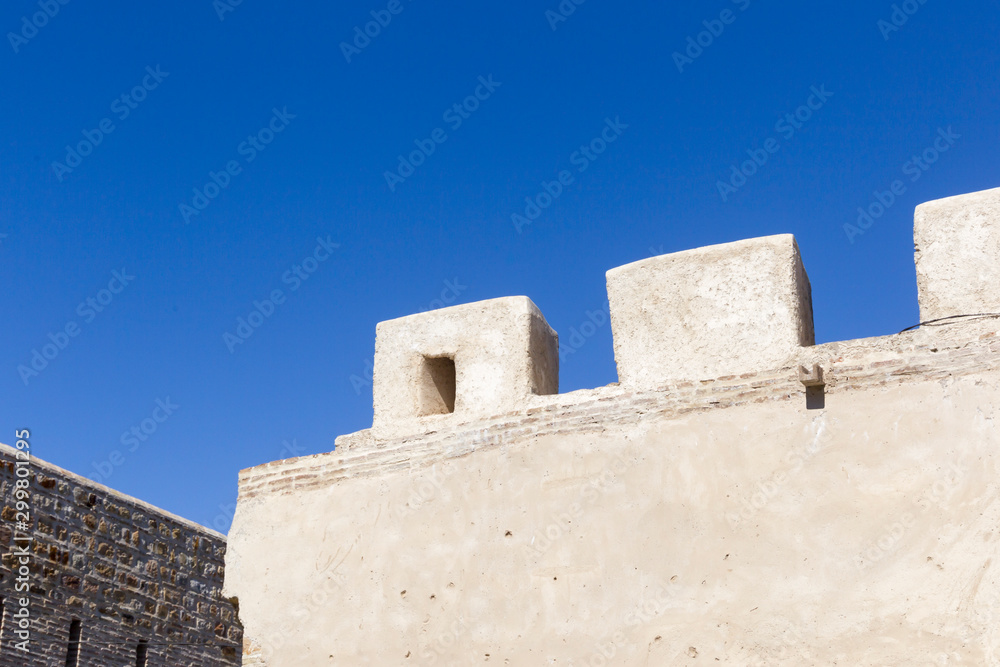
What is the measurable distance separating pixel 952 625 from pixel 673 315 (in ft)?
5.86

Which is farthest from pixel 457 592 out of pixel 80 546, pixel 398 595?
pixel 80 546

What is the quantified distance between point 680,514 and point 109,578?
16.2 ft

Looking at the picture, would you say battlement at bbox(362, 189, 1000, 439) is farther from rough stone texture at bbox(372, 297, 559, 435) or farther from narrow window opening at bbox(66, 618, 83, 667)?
narrow window opening at bbox(66, 618, 83, 667)

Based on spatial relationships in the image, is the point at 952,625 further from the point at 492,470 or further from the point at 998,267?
the point at 492,470

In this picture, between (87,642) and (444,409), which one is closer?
(444,409)

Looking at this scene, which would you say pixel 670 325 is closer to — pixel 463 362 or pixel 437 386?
pixel 463 362

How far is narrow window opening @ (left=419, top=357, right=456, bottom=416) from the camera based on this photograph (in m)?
5.53

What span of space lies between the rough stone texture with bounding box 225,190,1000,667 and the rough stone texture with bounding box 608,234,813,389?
10 mm

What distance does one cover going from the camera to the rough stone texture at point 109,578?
7.12m

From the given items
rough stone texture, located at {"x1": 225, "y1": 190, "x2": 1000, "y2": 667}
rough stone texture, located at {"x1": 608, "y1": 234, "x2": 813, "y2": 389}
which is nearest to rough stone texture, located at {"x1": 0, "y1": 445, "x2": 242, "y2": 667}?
rough stone texture, located at {"x1": 225, "y1": 190, "x2": 1000, "y2": 667}

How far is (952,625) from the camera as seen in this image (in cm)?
407

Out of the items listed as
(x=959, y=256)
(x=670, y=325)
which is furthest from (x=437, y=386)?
(x=959, y=256)

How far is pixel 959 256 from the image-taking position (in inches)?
180

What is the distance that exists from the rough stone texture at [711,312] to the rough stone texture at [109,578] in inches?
131
